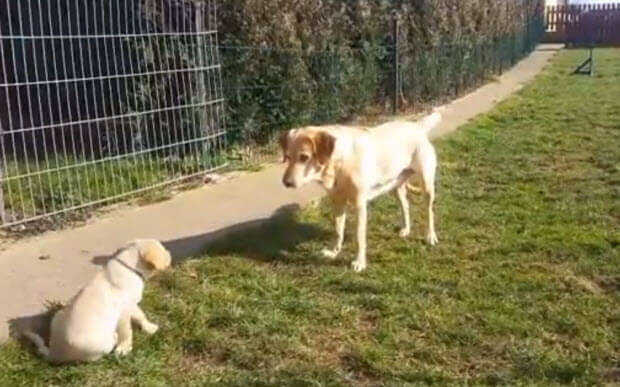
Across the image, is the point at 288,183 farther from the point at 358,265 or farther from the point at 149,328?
the point at 149,328

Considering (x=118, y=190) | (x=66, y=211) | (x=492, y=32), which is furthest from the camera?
(x=492, y=32)

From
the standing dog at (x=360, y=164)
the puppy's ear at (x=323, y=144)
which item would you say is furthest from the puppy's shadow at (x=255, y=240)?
the puppy's ear at (x=323, y=144)

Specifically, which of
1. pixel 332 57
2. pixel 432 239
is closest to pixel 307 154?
pixel 432 239

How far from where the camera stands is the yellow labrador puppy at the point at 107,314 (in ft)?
11.0

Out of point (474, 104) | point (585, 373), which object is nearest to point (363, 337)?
point (585, 373)

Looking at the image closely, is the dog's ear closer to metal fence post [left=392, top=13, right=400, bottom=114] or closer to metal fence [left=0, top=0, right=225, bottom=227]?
metal fence [left=0, top=0, right=225, bottom=227]

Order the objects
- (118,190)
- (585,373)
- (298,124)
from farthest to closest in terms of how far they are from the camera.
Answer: (298,124) → (118,190) → (585,373)

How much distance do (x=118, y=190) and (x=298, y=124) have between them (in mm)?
3021

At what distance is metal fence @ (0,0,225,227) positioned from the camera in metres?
5.86

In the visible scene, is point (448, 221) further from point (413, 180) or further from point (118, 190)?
point (118, 190)

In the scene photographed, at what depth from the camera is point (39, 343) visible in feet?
11.7

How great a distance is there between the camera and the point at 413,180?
18.1 ft

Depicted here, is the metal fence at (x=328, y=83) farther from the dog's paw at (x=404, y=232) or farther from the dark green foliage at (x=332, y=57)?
the dog's paw at (x=404, y=232)

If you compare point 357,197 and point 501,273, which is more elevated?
point 357,197
